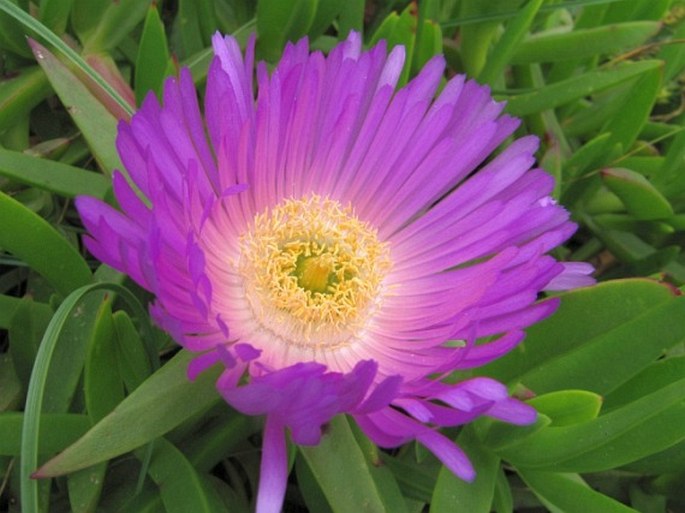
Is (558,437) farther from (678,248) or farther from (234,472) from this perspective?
(678,248)

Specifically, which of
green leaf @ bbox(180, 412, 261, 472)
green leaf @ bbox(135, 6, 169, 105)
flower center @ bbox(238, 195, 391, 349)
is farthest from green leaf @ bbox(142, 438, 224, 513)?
green leaf @ bbox(135, 6, 169, 105)

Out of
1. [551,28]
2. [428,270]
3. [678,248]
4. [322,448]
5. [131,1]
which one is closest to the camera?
[322,448]

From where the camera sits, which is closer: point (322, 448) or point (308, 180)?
point (322, 448)

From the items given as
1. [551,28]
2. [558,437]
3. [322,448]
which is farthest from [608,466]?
[551,28]

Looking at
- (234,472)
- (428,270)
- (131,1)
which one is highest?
(131,1)

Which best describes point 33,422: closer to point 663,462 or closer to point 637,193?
point 663,462

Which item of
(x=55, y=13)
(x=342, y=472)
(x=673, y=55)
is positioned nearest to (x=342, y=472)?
(x=342, y=472)

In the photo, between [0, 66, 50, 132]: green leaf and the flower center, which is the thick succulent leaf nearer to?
the flower center
